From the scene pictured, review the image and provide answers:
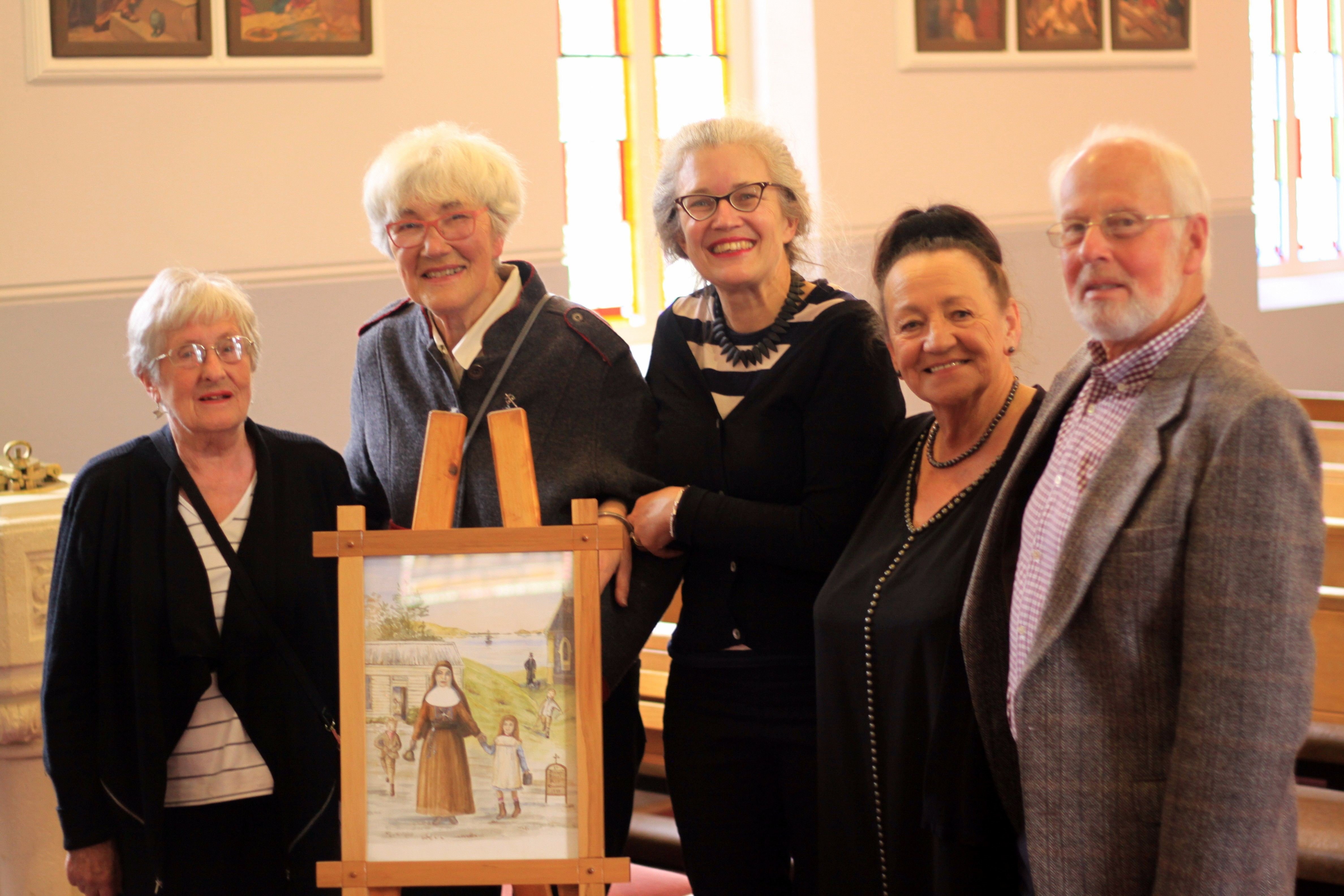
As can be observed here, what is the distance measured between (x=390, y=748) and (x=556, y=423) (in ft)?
2.13

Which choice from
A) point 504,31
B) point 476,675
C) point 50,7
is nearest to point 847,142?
point 504,31

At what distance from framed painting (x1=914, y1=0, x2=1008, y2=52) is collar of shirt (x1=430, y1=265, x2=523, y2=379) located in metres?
5.39

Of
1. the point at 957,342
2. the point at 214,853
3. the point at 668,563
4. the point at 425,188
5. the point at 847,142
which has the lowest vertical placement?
the point at 214,853

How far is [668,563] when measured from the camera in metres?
2.42

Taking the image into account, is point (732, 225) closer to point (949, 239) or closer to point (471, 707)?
point (949, 239)

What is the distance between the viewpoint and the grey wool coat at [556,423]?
237cm

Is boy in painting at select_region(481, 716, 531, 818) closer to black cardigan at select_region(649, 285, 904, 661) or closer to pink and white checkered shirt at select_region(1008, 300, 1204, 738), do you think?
black cardigan at select_region(649, 285, 904, 661)

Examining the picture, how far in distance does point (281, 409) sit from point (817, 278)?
12.2 feet

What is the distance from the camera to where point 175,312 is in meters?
2.36

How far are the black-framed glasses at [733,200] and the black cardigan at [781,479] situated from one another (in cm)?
23

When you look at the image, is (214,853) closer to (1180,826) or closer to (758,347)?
(758,347)

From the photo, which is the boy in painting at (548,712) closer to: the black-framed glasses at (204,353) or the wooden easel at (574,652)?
the wooden easel at (574,652)

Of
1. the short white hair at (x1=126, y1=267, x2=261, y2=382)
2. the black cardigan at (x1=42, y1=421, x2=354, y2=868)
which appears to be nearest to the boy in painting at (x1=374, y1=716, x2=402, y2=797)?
the black cardigan at (x1=42, y1=421, x2=354, y2=868)

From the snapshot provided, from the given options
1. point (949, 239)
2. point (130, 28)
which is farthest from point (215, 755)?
point (130, 28)
